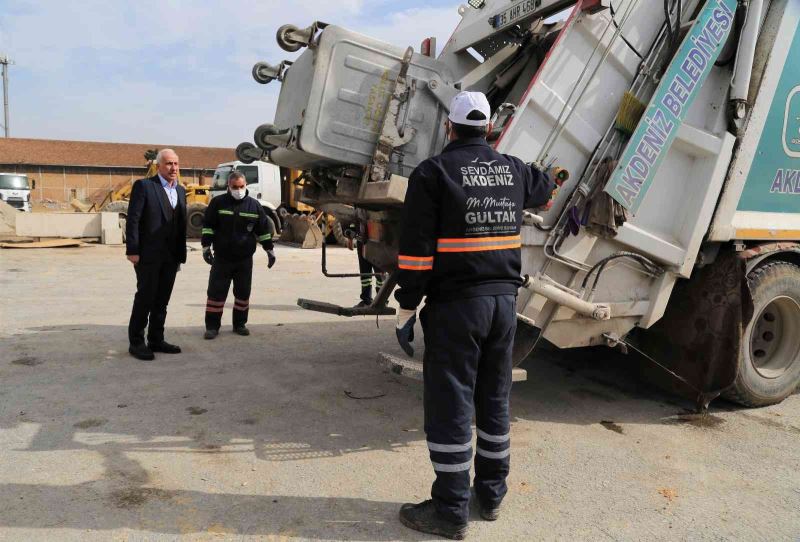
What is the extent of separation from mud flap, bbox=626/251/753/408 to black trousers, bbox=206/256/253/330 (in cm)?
388

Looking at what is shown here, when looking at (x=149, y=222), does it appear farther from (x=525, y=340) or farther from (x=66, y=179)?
(x=66, y=179)

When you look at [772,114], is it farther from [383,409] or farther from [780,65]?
[383,409]

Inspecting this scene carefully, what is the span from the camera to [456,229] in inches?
104

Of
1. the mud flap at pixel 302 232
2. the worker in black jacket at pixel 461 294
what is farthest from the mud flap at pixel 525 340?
the mud flap at pixel 302 232

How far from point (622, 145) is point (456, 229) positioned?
62.3 inches

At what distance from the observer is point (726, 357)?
13.1ft

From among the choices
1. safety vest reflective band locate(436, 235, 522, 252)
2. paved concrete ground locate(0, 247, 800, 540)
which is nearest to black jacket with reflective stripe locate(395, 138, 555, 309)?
safety vest reflective band locate(436, 235, 522, 252)

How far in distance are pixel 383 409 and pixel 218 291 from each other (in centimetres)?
269

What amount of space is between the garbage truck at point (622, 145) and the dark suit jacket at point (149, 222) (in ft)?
4.49

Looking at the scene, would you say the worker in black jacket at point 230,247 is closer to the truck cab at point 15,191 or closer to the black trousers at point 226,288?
the black trousers at point 226,288

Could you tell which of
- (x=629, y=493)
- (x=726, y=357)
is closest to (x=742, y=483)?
(x=629, y=493)

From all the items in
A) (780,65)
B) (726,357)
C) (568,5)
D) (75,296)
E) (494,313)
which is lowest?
(75,296)

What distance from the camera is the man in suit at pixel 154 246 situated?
5145 millimetres

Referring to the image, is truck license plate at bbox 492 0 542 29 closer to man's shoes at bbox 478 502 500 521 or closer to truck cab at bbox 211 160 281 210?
man's shoes at bbox 478 502 500 521
